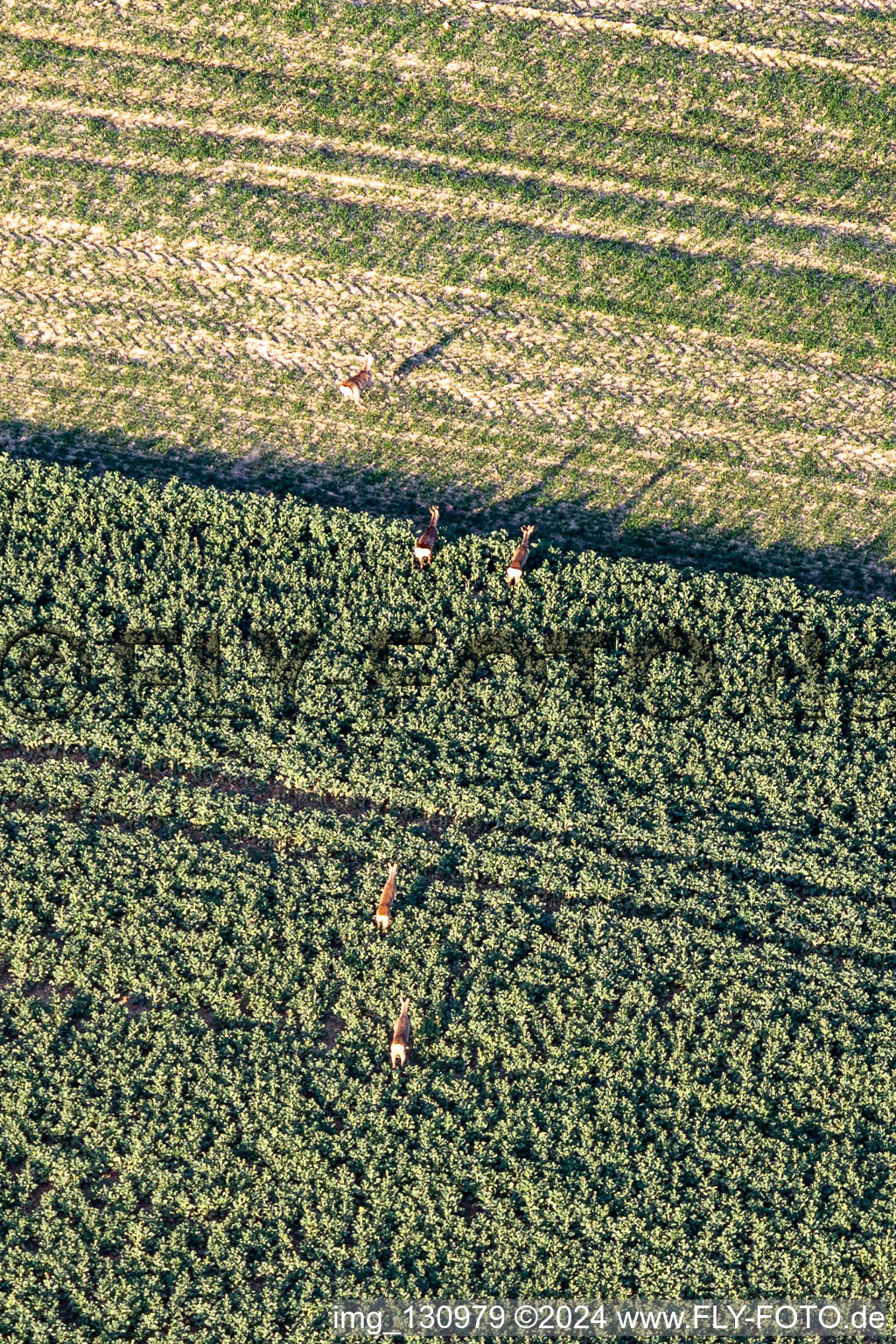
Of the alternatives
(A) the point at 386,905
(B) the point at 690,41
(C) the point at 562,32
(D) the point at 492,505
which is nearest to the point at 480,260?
(D) the point at 492,505

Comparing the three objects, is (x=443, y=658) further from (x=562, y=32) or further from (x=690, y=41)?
(x=690, y=41)

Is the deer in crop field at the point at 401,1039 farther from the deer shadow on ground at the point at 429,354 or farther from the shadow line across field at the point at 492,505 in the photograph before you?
the deer shadow on ground at the point at 429,354

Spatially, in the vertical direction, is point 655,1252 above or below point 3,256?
below

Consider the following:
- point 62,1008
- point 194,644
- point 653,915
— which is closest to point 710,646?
point 653,915

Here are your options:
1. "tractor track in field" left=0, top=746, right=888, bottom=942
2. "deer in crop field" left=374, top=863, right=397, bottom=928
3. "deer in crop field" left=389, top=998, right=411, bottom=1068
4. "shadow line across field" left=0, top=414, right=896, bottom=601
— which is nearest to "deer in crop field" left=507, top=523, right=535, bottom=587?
"shadow line across field" left=0, top=414, right=896, bottom=601

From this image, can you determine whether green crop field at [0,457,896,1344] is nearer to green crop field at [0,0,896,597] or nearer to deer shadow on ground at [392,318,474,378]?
green crop field at [0,0,896,597]

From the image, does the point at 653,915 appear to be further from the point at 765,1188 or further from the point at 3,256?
the point at 3,256

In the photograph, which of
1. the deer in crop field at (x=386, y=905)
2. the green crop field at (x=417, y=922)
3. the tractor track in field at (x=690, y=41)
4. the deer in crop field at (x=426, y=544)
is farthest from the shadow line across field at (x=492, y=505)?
the tractor track in field at (x=690, y=41)
